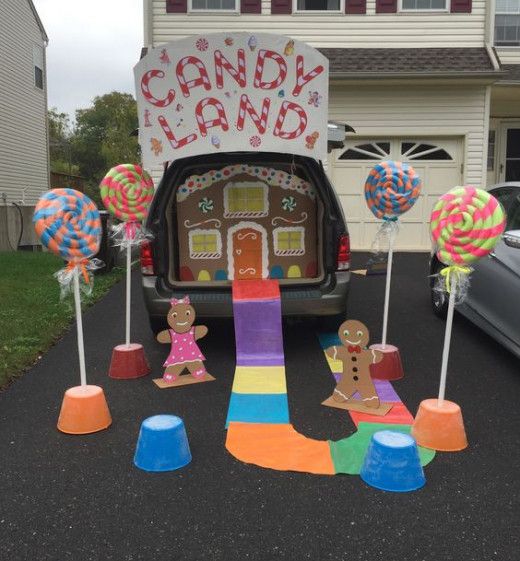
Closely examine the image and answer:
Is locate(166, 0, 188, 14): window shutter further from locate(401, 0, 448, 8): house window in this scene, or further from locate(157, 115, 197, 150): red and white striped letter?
locate(157, 115, 197, 150): red and white striped letter

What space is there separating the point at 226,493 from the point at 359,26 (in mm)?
11578

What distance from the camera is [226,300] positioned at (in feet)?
17.2

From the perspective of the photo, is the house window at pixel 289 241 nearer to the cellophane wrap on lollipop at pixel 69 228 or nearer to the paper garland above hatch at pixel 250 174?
the paper garland above hatch at pixel 250 174

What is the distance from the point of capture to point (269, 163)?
5766 mm

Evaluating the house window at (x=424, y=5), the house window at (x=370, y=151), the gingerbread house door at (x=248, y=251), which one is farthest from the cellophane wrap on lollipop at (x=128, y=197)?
the house window at (x=424, y=5)

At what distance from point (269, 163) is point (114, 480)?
140 inches

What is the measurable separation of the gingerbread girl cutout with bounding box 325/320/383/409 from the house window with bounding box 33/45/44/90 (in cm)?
2014

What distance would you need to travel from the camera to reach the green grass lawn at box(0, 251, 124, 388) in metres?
5.45

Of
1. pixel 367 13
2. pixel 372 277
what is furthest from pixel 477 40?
pixel 372 277

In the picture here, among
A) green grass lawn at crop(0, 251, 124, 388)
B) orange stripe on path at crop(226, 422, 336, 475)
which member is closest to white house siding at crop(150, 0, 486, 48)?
green grass lawn at crop(0, 251, 124, 388)

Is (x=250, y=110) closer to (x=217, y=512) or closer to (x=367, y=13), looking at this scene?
(x=217, y=512)

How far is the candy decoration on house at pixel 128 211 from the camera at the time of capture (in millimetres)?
4922

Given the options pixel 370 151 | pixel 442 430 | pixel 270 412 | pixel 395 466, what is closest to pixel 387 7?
pixel 370 151

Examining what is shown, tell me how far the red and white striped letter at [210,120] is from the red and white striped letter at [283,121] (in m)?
0.44
